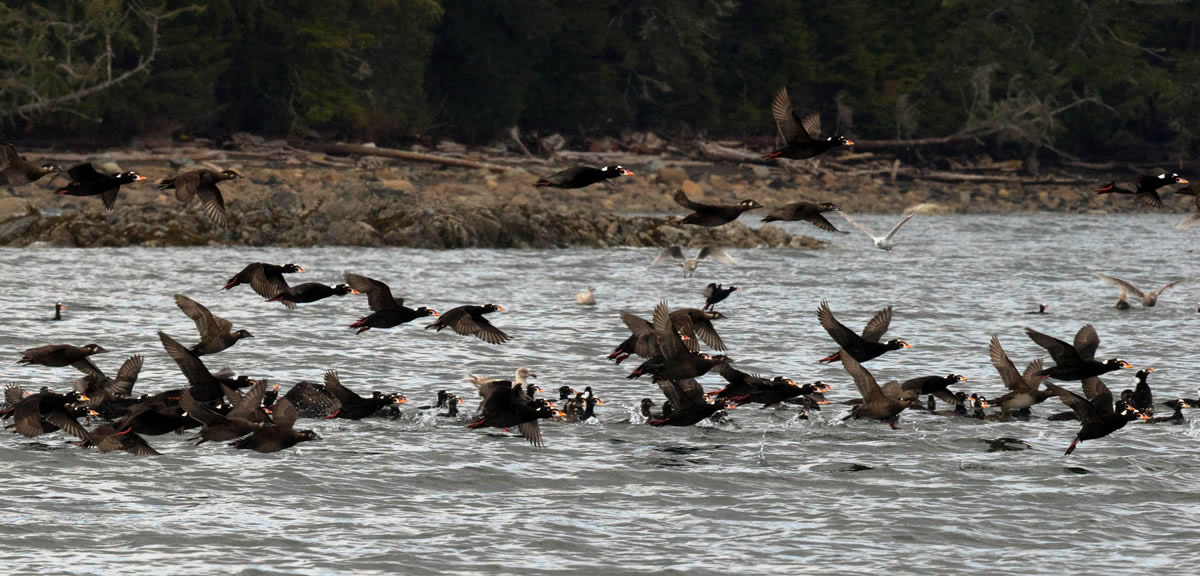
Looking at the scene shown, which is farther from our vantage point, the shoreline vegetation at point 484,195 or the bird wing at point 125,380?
the shoreline vegetation at point 484,195

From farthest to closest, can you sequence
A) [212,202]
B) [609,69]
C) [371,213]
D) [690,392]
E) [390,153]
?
[609,69] → [390,153] → [371,213] → [690,392] → [212,202]

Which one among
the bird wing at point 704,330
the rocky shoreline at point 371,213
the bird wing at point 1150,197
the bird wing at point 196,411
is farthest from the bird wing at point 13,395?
the rocky shoreline at point 371,213

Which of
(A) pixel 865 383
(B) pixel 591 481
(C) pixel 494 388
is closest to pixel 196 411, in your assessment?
(C) pixel 494 388

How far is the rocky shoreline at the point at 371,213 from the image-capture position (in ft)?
137

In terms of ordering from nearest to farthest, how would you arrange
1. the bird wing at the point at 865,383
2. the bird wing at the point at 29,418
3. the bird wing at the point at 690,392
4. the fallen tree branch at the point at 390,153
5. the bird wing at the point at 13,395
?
the bird wing at the point at 29,418, the bird wing at the point at 865,383, the bird wing at the point at 13,395, the bird wing at the point at 690,392, the fallen tree branch at the point at 390,153

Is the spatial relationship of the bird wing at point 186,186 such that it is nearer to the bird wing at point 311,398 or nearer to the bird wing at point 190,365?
the bird wing at point 190,365

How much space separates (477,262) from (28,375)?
66.4 ft

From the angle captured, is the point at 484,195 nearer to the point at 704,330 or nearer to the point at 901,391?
the point at 704,330

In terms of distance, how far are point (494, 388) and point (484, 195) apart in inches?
1581

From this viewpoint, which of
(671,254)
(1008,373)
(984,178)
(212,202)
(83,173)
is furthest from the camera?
(984,178)

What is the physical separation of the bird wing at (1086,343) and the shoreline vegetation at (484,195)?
25.6ft

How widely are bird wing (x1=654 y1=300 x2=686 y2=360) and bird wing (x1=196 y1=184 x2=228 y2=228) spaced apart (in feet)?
14.1

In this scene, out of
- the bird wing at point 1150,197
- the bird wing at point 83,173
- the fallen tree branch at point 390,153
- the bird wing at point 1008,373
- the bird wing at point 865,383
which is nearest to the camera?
the bird wing at point 83,173

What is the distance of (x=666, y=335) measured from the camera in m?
15.8
